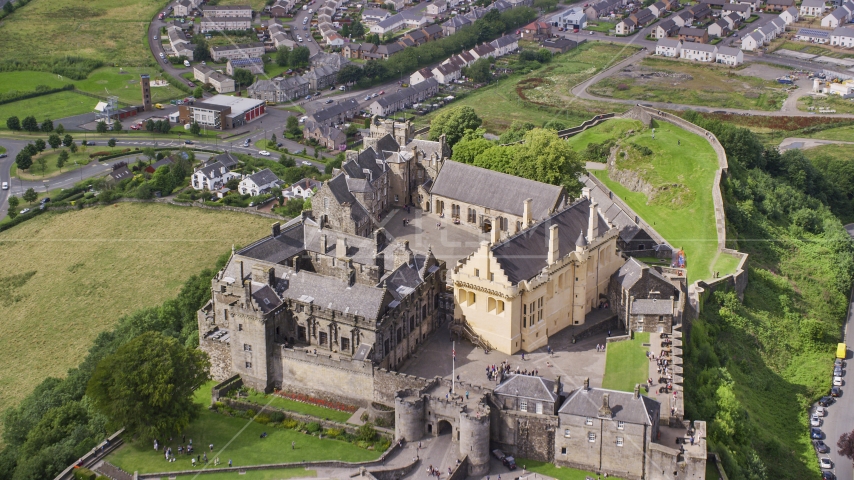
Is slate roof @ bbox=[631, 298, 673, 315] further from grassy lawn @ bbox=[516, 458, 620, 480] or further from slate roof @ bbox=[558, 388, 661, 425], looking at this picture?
grassy lawn @ bbox=[516, 458, 620, 480]

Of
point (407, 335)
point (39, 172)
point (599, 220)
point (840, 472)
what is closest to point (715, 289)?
point (599, 220)

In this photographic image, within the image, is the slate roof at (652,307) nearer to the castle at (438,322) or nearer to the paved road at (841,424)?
the castle at (438,322)

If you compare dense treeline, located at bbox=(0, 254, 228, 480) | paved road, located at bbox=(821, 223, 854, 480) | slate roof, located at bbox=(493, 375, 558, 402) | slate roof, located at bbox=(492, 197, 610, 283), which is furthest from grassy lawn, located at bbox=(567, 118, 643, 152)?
slate roof, located at bbox=(493, 375, 558, 402)

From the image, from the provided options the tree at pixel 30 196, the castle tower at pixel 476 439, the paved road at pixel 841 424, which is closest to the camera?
the castle tower at pixel 476 439

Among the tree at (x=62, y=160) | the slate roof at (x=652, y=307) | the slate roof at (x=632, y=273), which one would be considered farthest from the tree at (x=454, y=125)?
the tree at (x=62, y=160)

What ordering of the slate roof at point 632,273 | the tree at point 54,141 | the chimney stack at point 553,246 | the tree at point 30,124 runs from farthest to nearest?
the tree at point 30,124, the tree at point 54,141, the slate roof at point 632,273, the chimney stack at point 553,246

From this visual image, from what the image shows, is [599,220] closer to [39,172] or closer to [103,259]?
[103,259]
